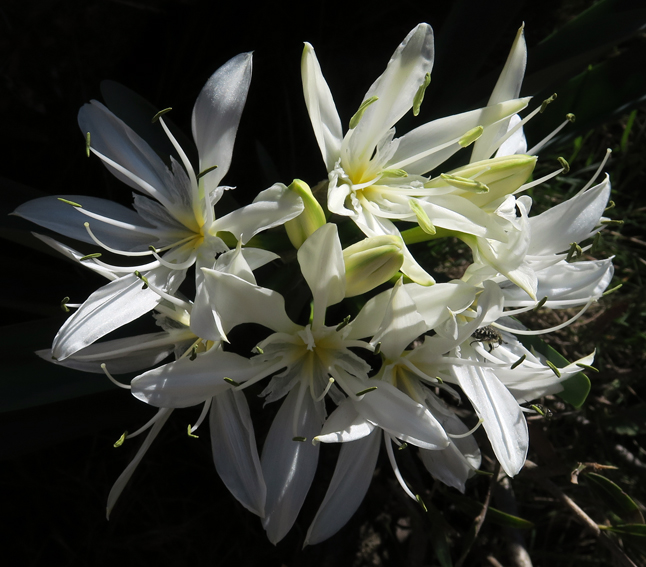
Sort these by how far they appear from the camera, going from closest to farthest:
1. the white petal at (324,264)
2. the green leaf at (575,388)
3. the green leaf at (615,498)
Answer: the white petal at (324,264) < the green leaf at (575,388) < the green leaf at (615,498)

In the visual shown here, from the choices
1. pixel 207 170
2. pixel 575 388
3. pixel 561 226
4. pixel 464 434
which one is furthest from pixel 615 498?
pixel 207 170

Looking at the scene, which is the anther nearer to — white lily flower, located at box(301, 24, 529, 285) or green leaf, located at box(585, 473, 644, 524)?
white lily flower, located at box(301, 24, 529, 285)

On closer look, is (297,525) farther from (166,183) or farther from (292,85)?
(292,85)

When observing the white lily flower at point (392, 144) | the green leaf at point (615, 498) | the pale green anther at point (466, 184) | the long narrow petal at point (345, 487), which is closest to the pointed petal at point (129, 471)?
the long narrow petal at point (345, 487)

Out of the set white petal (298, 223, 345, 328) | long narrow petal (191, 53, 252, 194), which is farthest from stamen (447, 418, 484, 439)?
long narrow petal (191, 53, 252, 194)

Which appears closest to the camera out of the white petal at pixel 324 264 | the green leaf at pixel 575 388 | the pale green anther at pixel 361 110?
the white petal at pixel 324 264

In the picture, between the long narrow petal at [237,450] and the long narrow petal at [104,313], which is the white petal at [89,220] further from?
the long narrow petal at [237,450]

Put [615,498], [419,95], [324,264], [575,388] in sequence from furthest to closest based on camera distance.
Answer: [615,498], [575,388], [419,95], [324,264]

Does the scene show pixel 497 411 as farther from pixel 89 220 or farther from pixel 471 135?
pixel 89 220
